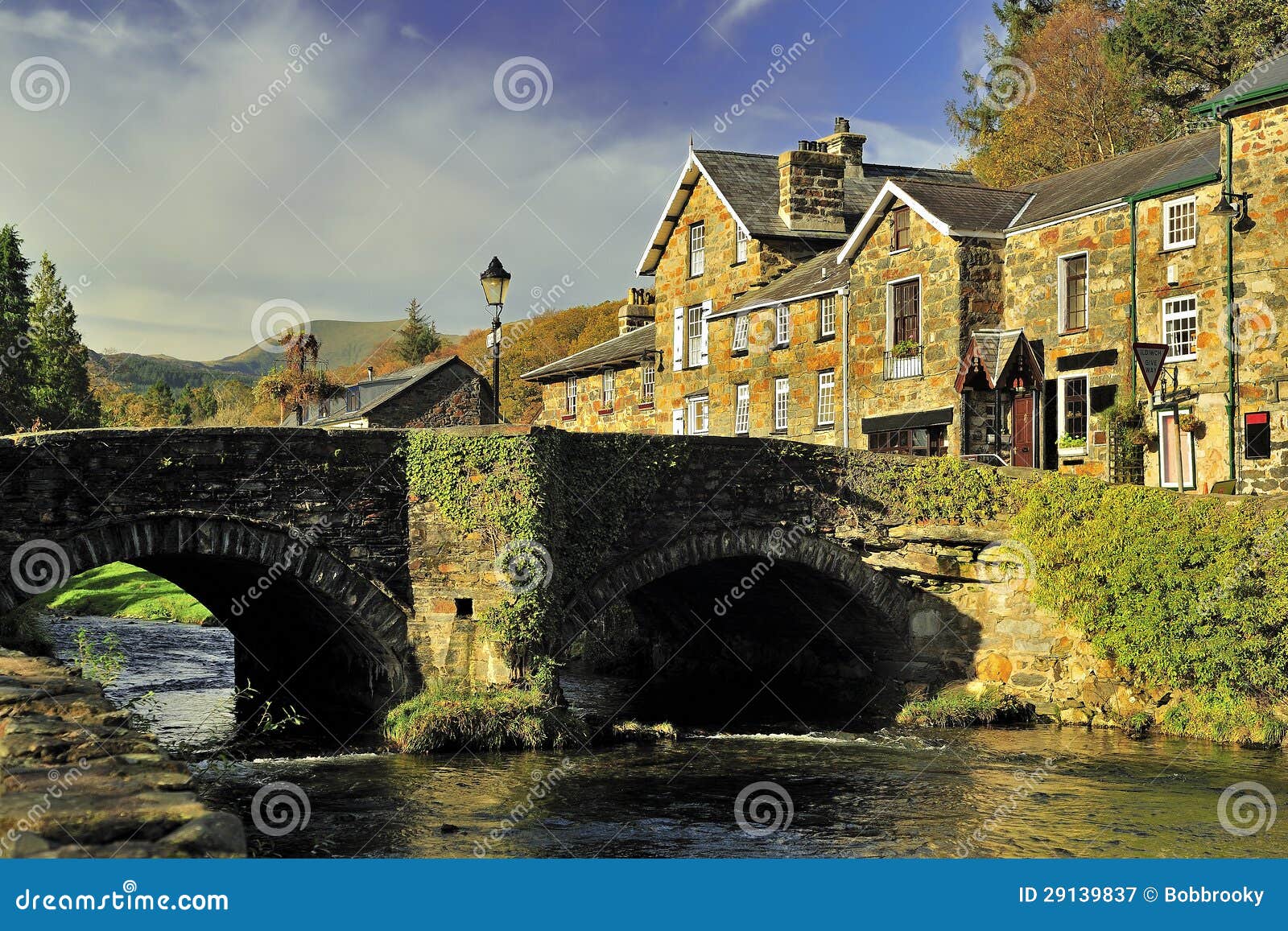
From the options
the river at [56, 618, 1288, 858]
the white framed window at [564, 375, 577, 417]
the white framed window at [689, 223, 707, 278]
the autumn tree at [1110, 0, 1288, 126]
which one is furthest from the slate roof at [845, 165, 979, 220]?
the river at [56, 618, 1288, 858]

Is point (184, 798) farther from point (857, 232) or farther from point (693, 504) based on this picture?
point (857, 232)

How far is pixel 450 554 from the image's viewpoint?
19.1m

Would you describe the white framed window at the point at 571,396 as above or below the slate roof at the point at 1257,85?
below

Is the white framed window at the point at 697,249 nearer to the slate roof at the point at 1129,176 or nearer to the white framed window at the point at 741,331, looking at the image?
the white framed window at the point at 741,331

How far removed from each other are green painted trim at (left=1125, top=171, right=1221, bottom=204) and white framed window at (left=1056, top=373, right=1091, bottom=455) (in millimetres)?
3934

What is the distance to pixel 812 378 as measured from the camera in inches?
1378

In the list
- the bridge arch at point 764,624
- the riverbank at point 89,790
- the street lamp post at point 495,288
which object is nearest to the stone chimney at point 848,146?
the bridge arch at point 764,624

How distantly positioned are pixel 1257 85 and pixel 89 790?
25444 mm

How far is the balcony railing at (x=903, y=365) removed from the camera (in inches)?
1233

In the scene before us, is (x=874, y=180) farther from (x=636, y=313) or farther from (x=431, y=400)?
(x=431, y=400)

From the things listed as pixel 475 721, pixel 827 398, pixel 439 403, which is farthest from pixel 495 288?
pixel 439 403

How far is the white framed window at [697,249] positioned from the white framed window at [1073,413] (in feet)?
47.0
